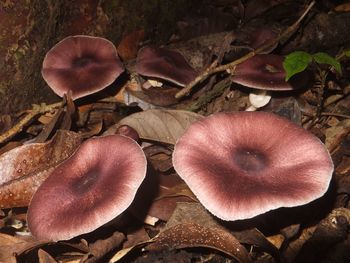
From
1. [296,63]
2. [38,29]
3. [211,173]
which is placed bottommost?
[211,173]

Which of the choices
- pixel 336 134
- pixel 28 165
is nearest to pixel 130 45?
pixel 28 165

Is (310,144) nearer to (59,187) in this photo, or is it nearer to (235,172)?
(235,172)

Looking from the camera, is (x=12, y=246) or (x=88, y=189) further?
(x=12, y=246)

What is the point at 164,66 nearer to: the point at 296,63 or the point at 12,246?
the point at 296,63

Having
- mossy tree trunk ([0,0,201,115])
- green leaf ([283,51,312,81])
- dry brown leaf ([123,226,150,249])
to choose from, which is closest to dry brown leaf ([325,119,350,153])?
green leaf ([283,51,312,81])

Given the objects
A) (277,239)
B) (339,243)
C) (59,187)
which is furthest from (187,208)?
(339,243)

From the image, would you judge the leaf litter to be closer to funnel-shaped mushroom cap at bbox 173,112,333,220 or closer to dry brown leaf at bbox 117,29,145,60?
funnel-shaped mushroom cap at bbox 173,112,333,220

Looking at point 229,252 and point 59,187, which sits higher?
point 59,187

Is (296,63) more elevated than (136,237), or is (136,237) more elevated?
(296,63)
